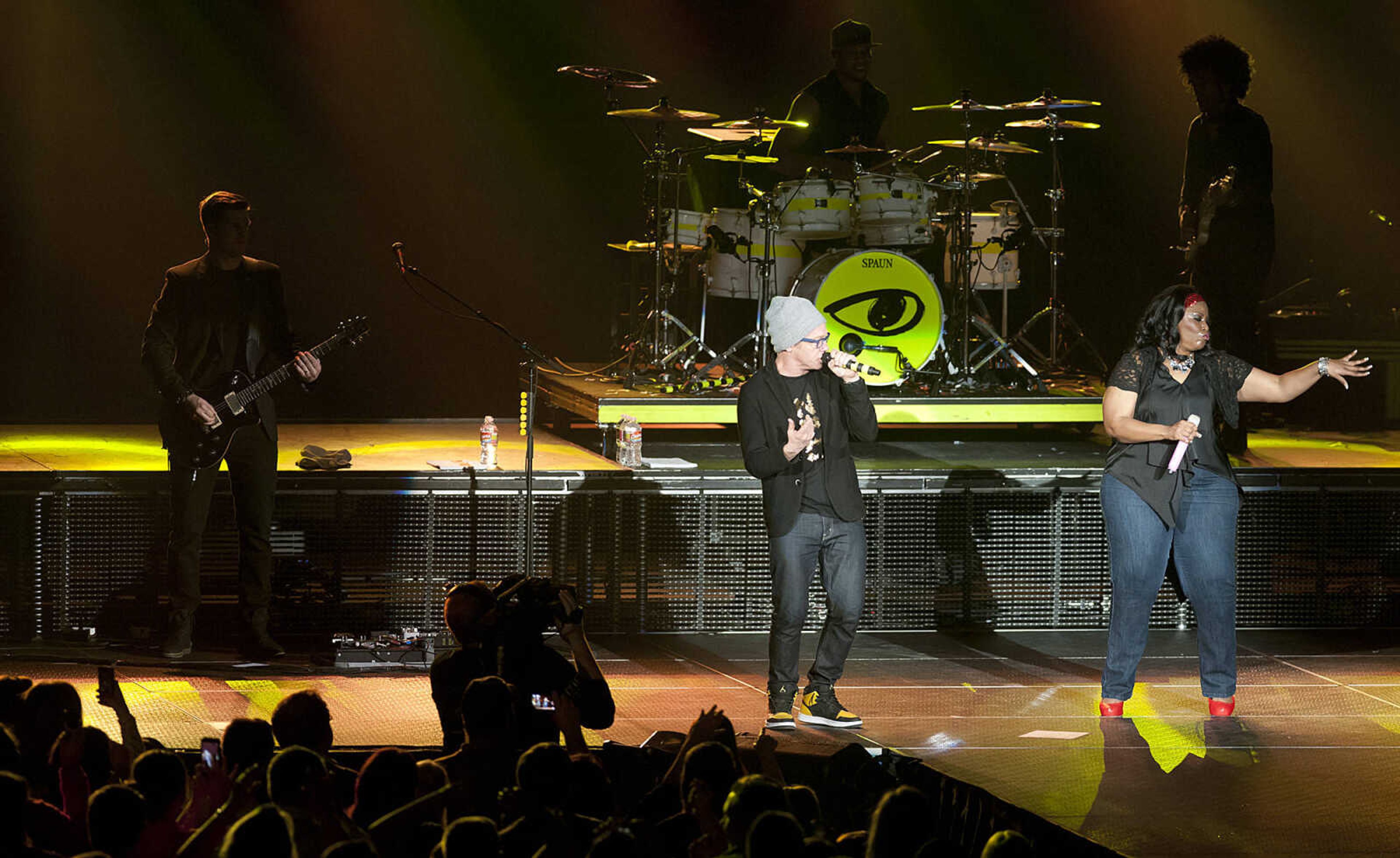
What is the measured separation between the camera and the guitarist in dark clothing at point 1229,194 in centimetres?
924

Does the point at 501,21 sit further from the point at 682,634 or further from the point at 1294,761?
the point at 1294,761

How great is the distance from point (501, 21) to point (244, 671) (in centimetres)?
676

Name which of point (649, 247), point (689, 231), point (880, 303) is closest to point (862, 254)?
point (880, 303)

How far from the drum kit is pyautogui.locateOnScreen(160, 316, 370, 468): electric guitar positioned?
10.4ft

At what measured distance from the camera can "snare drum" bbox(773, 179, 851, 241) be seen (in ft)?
35.0

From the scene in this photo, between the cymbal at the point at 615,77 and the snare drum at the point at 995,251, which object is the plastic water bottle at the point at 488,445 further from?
the snare drum at the point at 995,251

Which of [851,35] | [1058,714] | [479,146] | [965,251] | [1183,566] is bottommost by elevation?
[1058,714]

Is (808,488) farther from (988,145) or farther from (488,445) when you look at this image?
(988,145)

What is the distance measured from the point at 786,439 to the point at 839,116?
5.37 m

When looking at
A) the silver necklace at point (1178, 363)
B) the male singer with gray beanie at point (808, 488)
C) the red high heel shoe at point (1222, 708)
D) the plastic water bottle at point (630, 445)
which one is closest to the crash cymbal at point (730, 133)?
the plastic water bottle at point (630, 445)

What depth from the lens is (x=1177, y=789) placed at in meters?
5.71

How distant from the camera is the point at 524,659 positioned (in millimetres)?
4570

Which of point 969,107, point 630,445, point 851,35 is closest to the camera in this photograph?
point 630,445

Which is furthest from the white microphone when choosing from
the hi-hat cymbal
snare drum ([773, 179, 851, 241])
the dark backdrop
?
the dark backdrop
